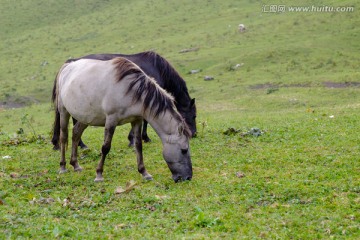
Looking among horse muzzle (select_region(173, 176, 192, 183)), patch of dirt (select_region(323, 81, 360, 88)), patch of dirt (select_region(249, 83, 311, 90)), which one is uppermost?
horse muzzle (select_region(173, 176, 192, 183))

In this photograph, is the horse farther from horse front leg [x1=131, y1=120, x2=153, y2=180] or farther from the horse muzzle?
the horse muzzle

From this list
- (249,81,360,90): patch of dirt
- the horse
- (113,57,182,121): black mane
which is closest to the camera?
(113,57,182,121): black mane

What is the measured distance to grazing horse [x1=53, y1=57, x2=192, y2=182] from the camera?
29.6ft

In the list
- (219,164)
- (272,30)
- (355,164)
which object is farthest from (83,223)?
(272,30)

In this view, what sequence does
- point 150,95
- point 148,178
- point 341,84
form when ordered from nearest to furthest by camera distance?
1. point 150,95
2. point 148,178
3. point 341,84

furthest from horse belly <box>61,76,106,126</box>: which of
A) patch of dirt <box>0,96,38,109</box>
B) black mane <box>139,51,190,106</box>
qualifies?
patch of dirt <box>0,96,38,109</box>

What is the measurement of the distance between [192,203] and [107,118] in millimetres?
2523

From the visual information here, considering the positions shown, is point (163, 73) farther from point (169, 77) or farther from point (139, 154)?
point (139, 154)

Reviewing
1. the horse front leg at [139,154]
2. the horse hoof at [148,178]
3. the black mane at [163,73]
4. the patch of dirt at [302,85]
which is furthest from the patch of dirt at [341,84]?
the horse hoof at [148,178]

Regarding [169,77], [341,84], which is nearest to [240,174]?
[169,77]

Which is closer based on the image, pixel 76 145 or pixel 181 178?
pixel 181 178

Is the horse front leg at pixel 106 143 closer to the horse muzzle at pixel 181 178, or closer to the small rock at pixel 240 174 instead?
the horse muzzle at pixel 181 178

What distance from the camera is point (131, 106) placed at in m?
9.09

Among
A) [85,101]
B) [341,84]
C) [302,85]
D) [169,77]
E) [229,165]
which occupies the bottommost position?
[302,85]
